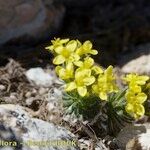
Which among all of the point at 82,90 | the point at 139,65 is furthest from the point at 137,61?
the point at 82,90

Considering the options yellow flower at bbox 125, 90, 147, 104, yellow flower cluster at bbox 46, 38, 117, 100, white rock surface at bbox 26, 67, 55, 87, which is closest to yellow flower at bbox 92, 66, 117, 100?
yellow flower cluster at bbox 46, 38, 117, 100

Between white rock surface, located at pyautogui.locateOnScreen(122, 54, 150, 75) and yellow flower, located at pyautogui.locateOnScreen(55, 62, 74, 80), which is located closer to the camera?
yellow flower, located at pyautogui.locateOnScreen(55, 62, 74, 80)

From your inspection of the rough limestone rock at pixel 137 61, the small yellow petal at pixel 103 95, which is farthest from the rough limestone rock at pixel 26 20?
the small yellow petal at pixel 103 95

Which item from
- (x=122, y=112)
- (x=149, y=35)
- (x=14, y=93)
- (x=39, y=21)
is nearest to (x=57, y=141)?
(x=122, y=112)

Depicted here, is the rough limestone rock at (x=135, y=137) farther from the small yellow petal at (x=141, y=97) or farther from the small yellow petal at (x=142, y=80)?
the small yellow petal at (x=142, y=80)

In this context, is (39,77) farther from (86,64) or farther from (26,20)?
(86,64)

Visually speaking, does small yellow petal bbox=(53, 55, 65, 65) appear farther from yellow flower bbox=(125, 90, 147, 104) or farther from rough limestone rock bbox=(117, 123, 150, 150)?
rough limestone rock bbox=(117, 123, 150, 150)
